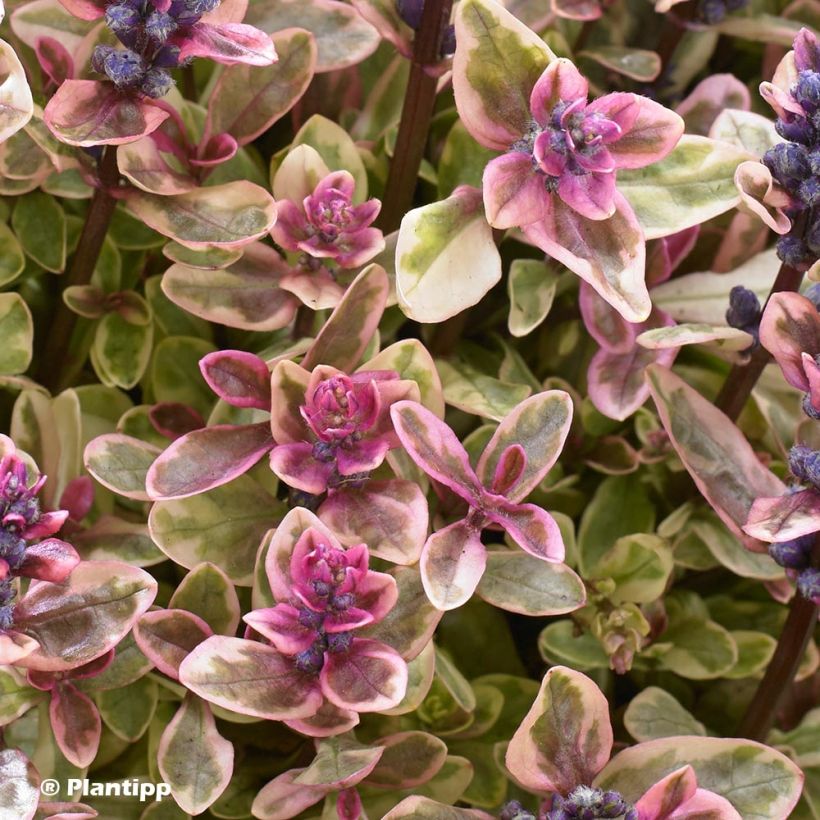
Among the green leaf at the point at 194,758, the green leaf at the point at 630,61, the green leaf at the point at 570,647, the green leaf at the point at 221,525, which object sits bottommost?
the green leaf at the point at 570,647

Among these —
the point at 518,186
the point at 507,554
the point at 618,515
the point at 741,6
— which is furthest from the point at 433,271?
the point at 741,6

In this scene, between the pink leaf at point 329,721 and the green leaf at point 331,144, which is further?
the green leaf at point 331,144

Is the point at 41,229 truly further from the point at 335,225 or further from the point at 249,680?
the point at 249,680

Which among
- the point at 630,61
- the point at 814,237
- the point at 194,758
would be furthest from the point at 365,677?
the point at 630,61

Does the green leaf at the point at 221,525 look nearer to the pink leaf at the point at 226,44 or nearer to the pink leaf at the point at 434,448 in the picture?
the pink leaf at the point at 434,448

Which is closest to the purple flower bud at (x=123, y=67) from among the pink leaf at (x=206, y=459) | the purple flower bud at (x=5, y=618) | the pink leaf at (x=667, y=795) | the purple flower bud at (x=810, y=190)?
the pink leaf at (x=206, y=459)

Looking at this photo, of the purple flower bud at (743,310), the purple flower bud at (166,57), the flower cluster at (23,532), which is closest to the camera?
the flower cluster at (23,532)

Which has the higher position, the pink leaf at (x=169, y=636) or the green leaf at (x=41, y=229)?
the green leaf at (x=41, y=229)
